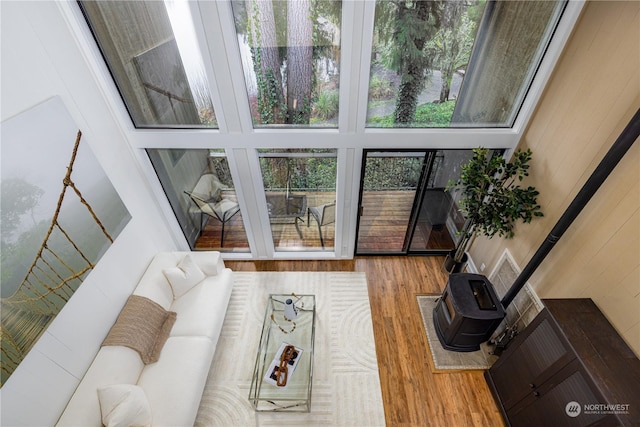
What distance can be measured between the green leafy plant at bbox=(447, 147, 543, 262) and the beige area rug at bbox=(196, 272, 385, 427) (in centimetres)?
164

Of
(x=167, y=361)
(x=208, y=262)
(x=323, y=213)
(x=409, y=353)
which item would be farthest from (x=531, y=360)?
(x=208, y=262)

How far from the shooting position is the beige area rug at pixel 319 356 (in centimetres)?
264

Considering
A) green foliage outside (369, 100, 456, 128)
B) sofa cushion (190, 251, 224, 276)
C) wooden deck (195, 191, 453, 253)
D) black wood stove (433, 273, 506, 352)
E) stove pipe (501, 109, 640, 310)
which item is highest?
green foliage outside (369, 100, 456, 128)

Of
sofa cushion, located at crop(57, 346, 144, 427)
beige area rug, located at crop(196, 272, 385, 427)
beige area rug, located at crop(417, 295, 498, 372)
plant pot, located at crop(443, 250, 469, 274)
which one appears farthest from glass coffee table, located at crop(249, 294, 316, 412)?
plant pot, located at crop(443, 250, 469, 274)

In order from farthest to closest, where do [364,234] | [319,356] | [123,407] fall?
1. [364,234]
2. [319,356]
3. [123,407]

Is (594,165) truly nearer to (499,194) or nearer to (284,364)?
(499,194)

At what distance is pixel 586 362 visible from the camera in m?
1.77

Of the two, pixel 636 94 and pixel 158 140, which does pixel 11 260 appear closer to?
pixel 158 140

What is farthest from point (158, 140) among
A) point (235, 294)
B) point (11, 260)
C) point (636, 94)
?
point (636, 94)

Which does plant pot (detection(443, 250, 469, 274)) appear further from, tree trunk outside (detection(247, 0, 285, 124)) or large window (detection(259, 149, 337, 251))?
tree trunk outside (detection(247, 0, 285, 124))

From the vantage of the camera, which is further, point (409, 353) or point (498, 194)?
point (409, 353)

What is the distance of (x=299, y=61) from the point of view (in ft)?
8.61

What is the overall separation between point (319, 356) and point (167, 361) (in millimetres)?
1453

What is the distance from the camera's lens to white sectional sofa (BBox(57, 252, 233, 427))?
2.14 m
